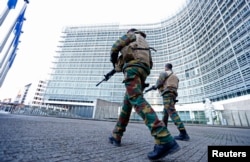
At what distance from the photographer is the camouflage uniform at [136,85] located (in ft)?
3.62

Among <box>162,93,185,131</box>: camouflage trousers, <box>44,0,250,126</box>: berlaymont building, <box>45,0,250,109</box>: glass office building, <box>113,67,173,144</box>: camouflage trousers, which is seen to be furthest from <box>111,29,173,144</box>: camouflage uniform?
<box>45,0,250,109</box>: glass office building

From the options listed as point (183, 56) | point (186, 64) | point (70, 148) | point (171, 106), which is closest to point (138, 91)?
point (70, 148)

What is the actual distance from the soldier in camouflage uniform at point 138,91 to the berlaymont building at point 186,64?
1158 centimetres

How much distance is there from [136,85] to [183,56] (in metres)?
45.0

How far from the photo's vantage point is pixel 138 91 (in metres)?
1.34

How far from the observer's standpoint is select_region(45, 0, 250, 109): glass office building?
78.4ft

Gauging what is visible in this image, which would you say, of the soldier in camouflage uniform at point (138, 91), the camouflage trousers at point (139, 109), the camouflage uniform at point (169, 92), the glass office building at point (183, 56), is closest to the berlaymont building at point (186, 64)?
the glass office building at point (183, 56)

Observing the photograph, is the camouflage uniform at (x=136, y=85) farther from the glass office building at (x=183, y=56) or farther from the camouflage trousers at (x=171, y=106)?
the glass office building at (x=183, y=56)

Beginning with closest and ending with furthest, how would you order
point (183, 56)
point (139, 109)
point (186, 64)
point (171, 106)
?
point (139, 109) < point (171, 106) < point (186, 64) < point (183, 56)

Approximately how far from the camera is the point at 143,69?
1509 mm

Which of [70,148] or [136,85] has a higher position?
[136,85]

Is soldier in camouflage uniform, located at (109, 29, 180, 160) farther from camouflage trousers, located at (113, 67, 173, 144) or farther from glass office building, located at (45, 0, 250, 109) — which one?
glass office building, located at (45, 0, 250, 109)

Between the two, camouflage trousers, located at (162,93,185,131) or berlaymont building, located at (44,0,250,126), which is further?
berlaymont building, located at (44,0,250,126)

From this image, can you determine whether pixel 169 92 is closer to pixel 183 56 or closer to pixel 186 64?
pixel 186 64
